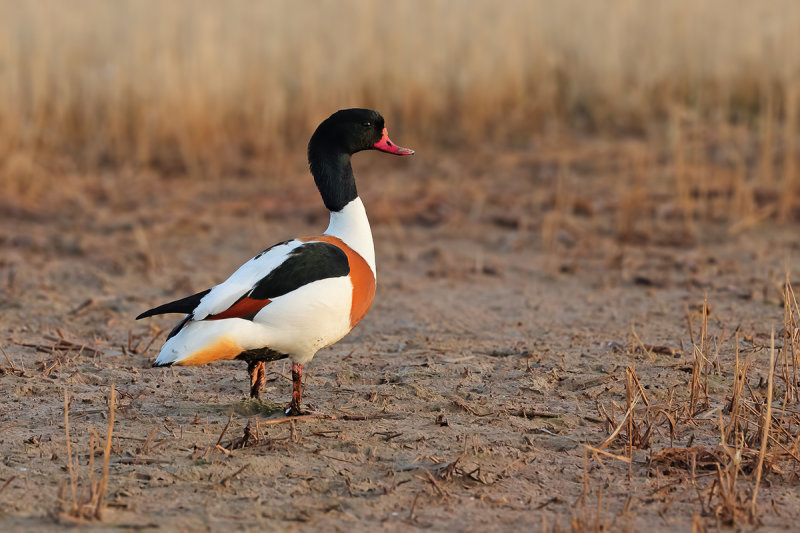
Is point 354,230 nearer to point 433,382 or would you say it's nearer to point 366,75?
point 433,382

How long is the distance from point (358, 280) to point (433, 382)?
2.35 feet

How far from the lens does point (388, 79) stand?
1043cm

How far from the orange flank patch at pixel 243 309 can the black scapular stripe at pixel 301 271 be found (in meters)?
0.02

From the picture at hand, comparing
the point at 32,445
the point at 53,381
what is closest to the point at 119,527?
the point at 32,445

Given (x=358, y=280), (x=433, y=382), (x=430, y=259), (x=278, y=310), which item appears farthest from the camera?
(x=430, y=259)

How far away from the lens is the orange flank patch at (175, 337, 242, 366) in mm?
3826

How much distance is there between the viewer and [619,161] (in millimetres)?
9469

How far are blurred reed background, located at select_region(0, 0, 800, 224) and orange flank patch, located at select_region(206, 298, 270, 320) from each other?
5.82 m

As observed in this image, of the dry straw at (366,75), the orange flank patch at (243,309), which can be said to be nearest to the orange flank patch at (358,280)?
the orange flank patch at (243,309)

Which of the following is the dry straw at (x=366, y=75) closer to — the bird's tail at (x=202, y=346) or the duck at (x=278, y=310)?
the duck at (x=278, y=310)

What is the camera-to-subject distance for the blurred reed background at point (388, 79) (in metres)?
9.83

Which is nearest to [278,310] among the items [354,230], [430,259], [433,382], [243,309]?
[243,309]

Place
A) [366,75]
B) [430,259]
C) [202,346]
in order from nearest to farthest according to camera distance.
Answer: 1. [202,346]
2. [430,259]
3. [366,75]

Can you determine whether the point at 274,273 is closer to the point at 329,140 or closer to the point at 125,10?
the point at 329,140
